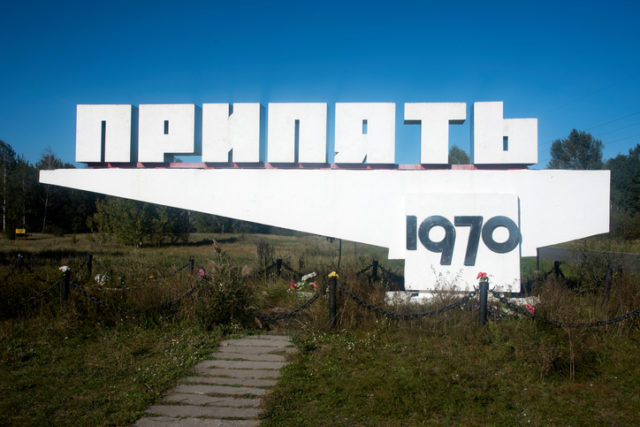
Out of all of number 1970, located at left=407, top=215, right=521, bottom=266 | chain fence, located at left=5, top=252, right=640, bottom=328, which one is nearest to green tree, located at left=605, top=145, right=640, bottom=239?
number 1970, located at left=407, top=215, right=521, bottom=266

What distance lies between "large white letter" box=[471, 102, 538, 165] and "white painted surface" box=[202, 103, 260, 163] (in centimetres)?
460

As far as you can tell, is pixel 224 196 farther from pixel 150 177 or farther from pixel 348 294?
pixel 348 294

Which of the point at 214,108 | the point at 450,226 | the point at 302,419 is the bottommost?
the point at 302,419

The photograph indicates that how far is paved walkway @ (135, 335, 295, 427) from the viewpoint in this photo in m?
4.34

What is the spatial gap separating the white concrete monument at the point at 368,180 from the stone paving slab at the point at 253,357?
3207mm

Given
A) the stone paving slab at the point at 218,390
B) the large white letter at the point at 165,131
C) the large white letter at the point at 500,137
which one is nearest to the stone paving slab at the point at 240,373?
the stone paving slab at the point at 218,390

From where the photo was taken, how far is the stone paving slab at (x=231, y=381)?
17.2 feet

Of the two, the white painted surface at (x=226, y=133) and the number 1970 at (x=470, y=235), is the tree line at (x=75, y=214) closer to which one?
the white painted surface at (x=226, y=133)

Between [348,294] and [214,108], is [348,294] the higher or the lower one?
the lower one

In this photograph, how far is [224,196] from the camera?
9.15m

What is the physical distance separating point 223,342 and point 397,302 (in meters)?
3.09

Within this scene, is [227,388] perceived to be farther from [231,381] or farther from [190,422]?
[190,422]

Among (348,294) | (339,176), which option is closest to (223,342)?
(348,294)

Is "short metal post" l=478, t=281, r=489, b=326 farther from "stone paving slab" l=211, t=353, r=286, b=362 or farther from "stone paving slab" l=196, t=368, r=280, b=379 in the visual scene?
"stone paving slab" l=196, t=368, r=280, b=379
